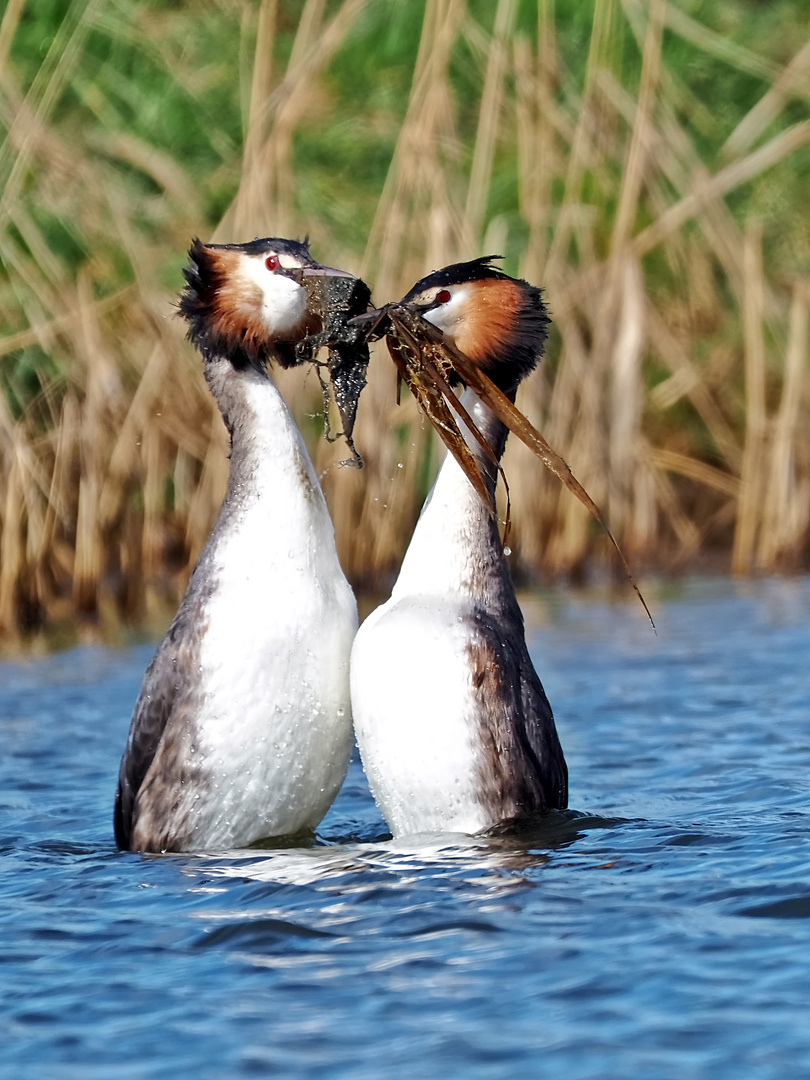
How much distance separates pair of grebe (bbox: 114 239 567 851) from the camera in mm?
5496

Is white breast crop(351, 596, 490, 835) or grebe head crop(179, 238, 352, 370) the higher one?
grebe head crop(179, 238, 352, 370)

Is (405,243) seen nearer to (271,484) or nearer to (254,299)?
(254,299)

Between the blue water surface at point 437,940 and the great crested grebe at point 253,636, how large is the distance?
196 millimetres

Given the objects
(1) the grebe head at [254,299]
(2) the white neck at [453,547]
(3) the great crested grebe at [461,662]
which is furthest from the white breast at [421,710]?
(1) the grebe head at [254,299]

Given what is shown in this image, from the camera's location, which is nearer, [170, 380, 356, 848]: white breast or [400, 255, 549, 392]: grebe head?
[170, 380, 356, 848]: white breast

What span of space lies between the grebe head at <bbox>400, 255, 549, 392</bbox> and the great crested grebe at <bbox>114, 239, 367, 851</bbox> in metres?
0.37

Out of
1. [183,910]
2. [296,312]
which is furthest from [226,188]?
[183,910]

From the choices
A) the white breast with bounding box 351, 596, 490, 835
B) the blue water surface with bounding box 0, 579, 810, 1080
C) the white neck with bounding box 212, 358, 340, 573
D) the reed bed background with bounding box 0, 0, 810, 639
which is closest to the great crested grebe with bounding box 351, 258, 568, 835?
the white breast with bounding box 351, 596, 490, 835

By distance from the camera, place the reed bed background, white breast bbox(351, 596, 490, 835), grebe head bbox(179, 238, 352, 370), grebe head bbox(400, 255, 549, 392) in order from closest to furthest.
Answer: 1. white breast bbox(351, 596, 490, 835)
2. grebe head bbox(179, 238, 352, 370)
3. grebe head bbox(400, 255, 549, 392)
4. the reed bed background

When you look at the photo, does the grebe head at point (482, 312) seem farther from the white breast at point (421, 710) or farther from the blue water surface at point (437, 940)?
the blue water surface at point (437, 940)

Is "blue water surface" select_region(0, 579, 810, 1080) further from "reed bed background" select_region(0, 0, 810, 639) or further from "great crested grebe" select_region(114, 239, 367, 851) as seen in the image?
"reed bed background" select_region(0, 0, 810, 639)

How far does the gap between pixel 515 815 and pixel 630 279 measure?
271 inches

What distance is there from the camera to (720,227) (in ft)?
39.0

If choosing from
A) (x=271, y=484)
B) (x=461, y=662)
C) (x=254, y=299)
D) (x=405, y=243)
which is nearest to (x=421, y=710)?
(x=461, y=662)
